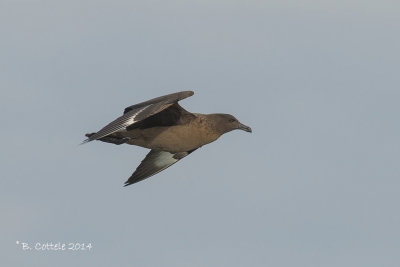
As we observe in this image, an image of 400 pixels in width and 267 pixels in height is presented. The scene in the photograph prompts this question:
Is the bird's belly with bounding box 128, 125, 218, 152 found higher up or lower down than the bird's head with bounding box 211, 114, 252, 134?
lower down

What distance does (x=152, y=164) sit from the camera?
20906 millimetres

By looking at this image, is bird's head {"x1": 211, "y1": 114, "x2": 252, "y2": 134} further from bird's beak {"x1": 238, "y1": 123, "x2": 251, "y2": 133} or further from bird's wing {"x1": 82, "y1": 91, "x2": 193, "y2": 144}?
bird's wing {"x1": 82, "y1": 91, "x2": 193, "y2": 144}

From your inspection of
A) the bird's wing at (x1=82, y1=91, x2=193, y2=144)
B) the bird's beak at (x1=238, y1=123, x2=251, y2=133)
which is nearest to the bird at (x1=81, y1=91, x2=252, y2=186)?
the bird's wing at (x1=82, y1=91, x2=193, y2=144)

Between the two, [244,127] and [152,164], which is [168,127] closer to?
[244,127]

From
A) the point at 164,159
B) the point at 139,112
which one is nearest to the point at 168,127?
the point at 139,112

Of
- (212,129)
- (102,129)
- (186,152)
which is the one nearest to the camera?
(102,129)

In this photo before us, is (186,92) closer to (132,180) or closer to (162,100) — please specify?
(162,100)

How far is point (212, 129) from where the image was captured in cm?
1928

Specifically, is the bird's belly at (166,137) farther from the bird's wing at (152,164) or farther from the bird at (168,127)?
the bird's wing at (152,164)

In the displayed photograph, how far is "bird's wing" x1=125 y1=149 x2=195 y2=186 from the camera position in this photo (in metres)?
20.8

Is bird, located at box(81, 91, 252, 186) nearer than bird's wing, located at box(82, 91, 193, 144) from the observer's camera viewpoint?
No

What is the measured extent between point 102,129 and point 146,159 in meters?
3.09

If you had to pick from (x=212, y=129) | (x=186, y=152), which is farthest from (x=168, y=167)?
(x=212, y=129)

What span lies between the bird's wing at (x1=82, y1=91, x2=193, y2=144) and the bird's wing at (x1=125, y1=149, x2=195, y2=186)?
231 centimetres
